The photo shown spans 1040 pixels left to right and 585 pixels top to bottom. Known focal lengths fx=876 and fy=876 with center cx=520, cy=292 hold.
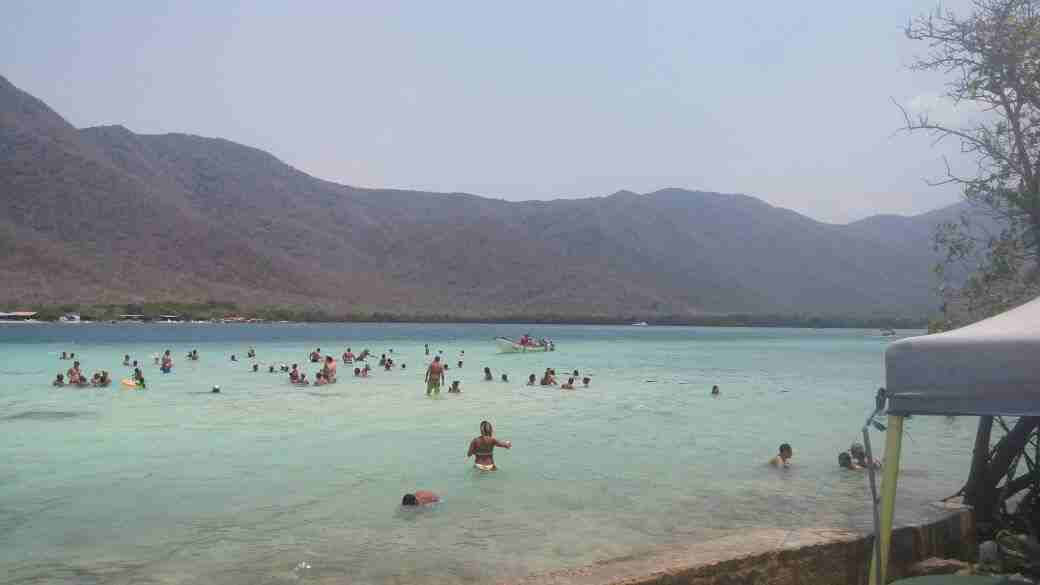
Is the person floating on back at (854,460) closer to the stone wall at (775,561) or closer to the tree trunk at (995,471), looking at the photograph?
the tree trunk at (995,471)

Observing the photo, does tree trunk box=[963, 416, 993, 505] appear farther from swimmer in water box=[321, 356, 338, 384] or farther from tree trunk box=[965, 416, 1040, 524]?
swimmer in water box=[321, 356, 338, 384]

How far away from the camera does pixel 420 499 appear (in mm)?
10695

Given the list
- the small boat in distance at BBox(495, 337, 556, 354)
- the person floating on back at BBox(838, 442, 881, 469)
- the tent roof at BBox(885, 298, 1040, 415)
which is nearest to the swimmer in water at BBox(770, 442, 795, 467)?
the person floating on back at BBox(838, 442, 881, 469)

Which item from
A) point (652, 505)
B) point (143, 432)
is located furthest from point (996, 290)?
point (143, 432)

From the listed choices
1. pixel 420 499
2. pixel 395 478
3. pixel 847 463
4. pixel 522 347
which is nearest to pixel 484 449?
pixel 395 478

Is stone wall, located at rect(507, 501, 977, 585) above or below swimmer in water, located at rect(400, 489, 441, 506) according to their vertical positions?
above

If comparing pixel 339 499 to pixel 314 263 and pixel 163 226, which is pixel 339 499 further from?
pixel 314 263

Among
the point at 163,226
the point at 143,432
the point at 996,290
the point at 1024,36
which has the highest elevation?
the point at 163,226

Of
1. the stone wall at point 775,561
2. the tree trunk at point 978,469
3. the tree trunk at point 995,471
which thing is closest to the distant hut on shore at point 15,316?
the stone wall at point 775,561

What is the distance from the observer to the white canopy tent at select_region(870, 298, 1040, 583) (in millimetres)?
4309

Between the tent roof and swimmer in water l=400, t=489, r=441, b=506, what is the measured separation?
6932 mm

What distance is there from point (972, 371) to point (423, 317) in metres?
107

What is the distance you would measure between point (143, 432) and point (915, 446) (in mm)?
15122

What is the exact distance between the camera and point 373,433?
17.7 metres
